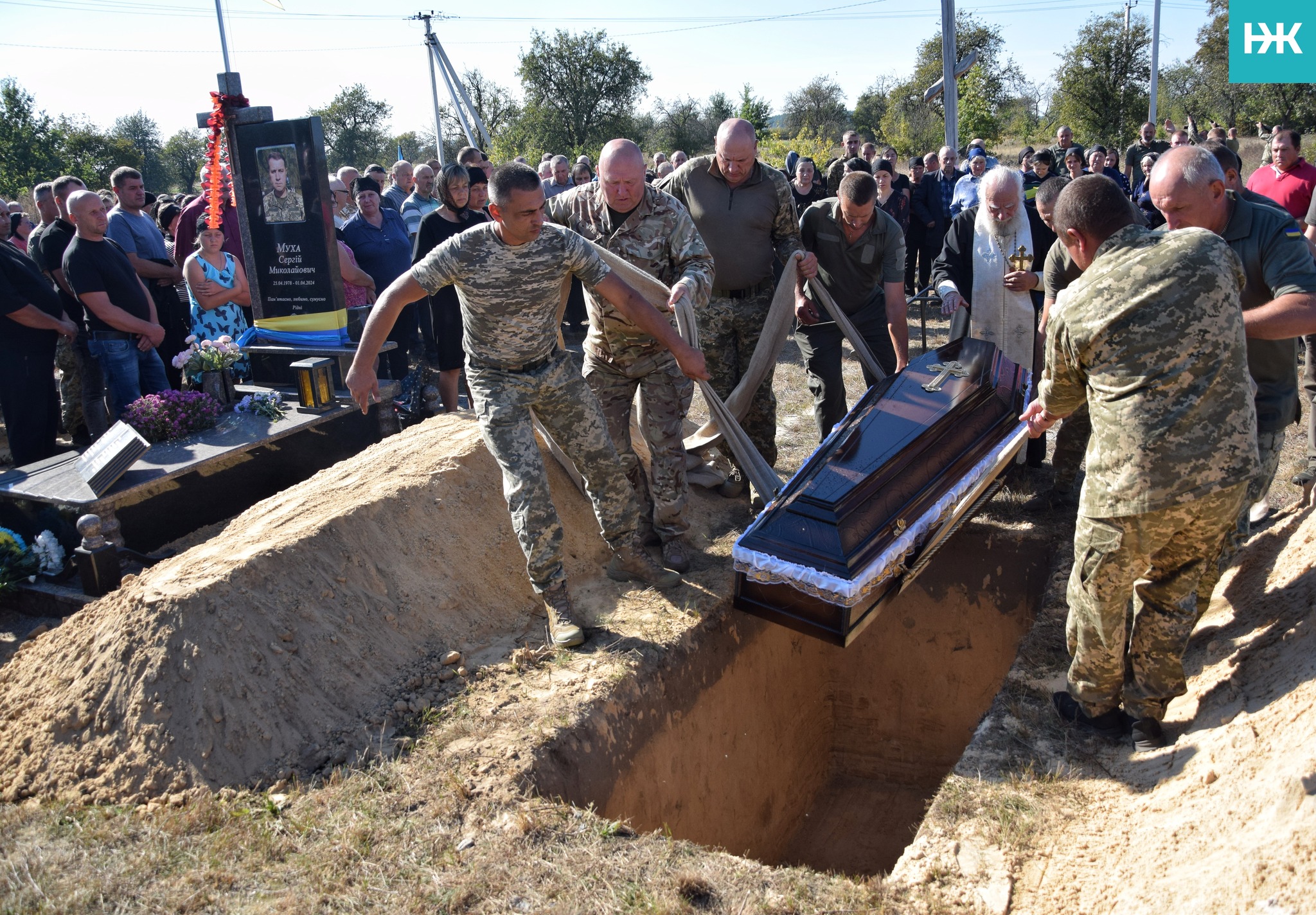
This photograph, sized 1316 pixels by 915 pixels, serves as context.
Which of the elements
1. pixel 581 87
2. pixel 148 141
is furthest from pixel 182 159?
pixel 581 87

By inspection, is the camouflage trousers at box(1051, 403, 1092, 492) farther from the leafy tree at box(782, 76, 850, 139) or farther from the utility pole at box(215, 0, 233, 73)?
the leafy tree at box(782, 76, 850, 139)

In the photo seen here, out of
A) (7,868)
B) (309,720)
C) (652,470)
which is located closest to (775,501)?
(652,470)

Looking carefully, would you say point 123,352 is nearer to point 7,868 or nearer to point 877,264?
point 7,868

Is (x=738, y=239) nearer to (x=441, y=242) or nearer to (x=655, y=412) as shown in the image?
(x=655, y=412)

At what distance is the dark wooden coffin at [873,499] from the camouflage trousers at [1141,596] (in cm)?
77

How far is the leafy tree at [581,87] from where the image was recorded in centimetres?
3669

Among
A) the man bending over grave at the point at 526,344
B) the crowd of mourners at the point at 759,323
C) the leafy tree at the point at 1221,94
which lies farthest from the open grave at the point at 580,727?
the leafy tree at the point at 1221,94

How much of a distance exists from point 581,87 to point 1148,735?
38.0m

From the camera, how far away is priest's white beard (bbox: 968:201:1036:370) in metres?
4.82

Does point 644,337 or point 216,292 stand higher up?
point 216,292

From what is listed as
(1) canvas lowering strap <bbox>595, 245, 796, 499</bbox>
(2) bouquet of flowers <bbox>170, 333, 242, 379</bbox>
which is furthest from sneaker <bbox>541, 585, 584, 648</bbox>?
(2) bouquet of flowers <bbox>170, 333, 242, 379</bbox>

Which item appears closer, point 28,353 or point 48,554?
point 48,554

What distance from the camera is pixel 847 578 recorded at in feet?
11.0

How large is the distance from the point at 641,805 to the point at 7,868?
2090 millimetres
